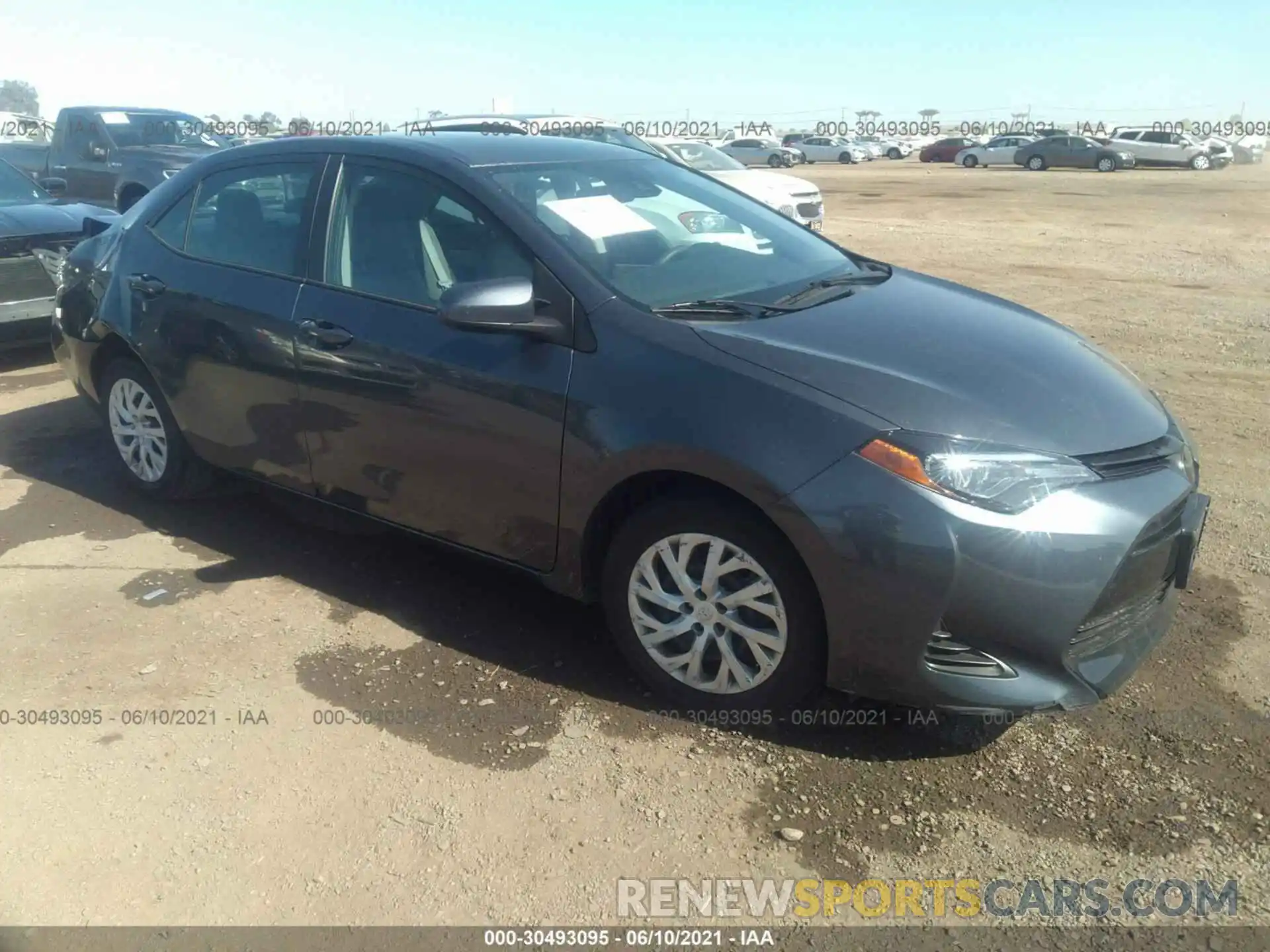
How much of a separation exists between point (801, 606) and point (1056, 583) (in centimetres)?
67

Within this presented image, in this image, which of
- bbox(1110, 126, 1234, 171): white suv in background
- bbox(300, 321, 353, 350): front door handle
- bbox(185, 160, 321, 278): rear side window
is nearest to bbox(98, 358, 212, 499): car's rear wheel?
bbox(185, 160, 321, 278): rear side window

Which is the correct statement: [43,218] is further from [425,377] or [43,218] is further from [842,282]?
[842,282]

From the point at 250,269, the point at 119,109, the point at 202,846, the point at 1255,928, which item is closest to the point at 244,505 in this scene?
the point at 250,269

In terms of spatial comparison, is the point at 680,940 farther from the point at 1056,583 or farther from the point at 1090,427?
the point at 1090,427

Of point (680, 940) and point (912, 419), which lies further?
point (912, 419)

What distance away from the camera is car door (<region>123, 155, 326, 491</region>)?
4.05 m

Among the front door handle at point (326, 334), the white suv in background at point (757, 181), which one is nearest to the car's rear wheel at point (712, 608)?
the front door handle at point (326, 334)

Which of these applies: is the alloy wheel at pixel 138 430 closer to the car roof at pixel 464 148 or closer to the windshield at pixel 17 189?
the car roof at pixel 464 148

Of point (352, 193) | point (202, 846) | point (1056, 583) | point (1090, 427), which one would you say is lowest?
point (202, 846)

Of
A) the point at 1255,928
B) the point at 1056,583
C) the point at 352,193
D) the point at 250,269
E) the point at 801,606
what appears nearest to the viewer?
the point at 1255,928

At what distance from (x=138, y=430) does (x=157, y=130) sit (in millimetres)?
10349

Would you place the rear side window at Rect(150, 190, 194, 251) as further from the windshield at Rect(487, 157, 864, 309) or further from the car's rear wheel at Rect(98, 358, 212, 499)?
the windshield at Rect(487, 157, 864, 309)

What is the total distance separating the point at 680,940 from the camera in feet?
8.06

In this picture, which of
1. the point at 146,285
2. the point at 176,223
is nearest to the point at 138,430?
the point at 146,285
